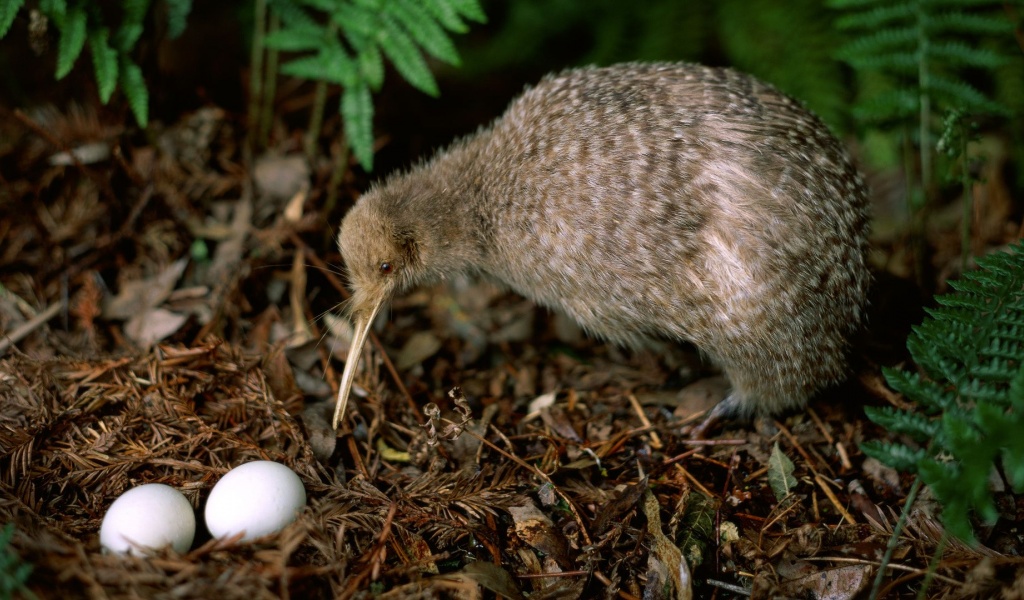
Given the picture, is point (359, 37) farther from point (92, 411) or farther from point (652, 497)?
point (652, 497)

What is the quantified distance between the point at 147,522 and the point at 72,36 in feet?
6.84

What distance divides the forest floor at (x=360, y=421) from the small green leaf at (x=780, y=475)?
0.02 m

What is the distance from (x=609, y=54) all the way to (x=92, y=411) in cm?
339

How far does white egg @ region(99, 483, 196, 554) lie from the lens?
2.23 meters

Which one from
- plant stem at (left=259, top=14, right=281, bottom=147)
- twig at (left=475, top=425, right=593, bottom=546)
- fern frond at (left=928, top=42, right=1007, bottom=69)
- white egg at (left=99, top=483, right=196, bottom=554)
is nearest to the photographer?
white egg at (left=99, top=483, right=196, bottom=554)

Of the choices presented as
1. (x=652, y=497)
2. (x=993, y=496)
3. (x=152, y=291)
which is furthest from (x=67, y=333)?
Result: (x=993, y=496)

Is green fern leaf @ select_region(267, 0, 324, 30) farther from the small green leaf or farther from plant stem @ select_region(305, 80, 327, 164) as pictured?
the small green leaf

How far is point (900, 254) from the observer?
3.80 meters

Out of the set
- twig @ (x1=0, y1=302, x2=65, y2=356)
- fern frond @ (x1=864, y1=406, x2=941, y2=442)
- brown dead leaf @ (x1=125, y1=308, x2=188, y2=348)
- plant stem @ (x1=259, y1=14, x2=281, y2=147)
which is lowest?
fern frond @ (x1=864, y1=406, x2=941, y2=442)

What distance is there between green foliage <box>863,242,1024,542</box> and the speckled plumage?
1.61 ft

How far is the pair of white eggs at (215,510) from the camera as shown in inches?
88.1

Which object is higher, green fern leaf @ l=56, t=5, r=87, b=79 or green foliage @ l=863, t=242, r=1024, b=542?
green fern leaf @ l=56, t=5, r=87, b=79

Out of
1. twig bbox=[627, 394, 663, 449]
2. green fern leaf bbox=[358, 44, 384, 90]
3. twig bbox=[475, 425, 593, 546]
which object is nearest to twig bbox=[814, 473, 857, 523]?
twig bbox=[627, 394, 663, 449]

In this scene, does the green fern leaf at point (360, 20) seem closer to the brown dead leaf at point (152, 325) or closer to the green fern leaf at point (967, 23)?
the brown dead leaf at point (152, 325)
